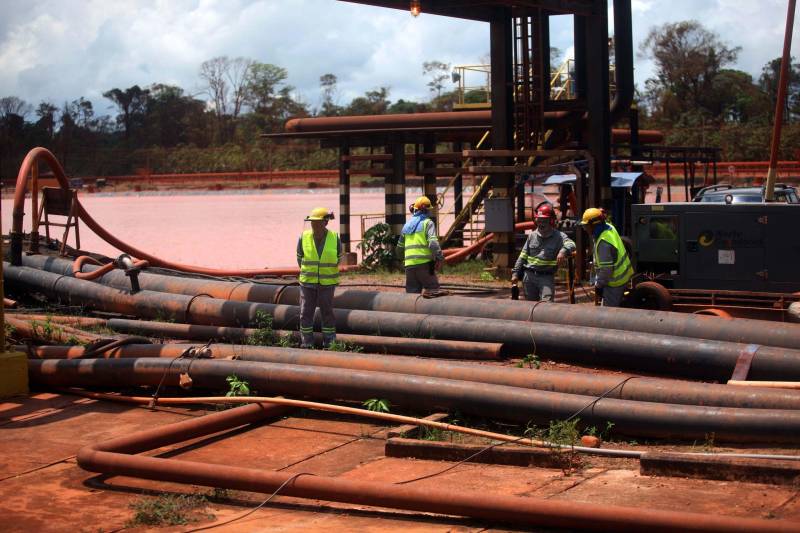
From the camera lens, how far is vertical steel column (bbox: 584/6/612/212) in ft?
66.9

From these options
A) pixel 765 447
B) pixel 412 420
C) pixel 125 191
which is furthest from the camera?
pixel 125 191

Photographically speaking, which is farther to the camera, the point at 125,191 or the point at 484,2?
the point at 125,191

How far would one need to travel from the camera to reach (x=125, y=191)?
75.8 m

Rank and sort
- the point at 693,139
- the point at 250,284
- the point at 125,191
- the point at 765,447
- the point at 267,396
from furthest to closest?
1. the point at 125,191
2. the point at 693,139
3. the point at 250,284
4. the point at 267,396
5. the point at 765,447

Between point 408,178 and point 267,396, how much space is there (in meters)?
55.7

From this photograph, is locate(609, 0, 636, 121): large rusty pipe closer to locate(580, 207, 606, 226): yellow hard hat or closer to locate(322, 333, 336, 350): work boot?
locate(580, 207, 606, 226): yellow hard hat

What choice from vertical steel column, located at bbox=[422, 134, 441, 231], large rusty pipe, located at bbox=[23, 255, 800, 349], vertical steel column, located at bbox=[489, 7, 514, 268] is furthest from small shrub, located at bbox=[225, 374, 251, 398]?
vertical steel column, located at bbox=[422, 134, 441, 231]

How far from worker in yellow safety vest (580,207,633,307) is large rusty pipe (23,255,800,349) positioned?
2.70 feet

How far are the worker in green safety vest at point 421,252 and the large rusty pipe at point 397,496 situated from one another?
19.0 feet

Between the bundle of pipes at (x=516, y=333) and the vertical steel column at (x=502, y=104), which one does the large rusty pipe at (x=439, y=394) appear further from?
the vertical steel column at (x=502, y=104)

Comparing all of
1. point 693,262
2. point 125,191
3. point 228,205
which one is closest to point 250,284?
point 693,262

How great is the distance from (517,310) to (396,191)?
1329cm

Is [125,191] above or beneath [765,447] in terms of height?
above

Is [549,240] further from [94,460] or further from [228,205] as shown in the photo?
[228,205]
